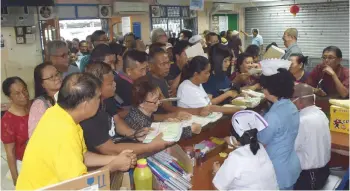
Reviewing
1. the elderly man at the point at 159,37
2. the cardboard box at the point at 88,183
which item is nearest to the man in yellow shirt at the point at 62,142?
the cardboard box at the point at 88,183

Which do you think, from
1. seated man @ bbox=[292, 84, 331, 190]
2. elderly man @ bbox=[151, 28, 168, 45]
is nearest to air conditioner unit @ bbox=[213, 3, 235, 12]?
elderly man @ bbox=[151, 28, 168, 45]

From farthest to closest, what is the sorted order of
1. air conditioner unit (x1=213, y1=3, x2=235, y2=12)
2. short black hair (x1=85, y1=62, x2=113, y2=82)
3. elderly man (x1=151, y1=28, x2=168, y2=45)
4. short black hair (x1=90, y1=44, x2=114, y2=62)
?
air conditioner unit (x1=213, y1=3, x2=235, y2=12) → elderly man (x1=151, y1=28, x2=168, y2=45) → short black hair (x1=90, y1=44, x2=114, y2=62) → short black hair (x1=85, y1=62, x2=113, y2=82)

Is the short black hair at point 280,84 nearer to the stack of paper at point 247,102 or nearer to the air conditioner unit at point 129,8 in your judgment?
the stack of paper at point 247,102

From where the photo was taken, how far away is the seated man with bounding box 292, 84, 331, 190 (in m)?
2.60

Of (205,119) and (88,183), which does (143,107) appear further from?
(88,183)

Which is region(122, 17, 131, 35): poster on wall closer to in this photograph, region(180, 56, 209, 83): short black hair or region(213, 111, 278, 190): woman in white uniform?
region(180, 56, 209, 83): short black hair

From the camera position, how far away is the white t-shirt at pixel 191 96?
9.89ft

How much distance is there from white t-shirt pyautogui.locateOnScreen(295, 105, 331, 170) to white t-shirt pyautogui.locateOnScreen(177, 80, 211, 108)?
87cm

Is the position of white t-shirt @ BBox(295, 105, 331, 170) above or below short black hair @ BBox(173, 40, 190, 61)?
below

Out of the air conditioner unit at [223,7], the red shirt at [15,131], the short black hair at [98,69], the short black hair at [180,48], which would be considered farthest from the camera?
the air conditioner unit at [223,7]

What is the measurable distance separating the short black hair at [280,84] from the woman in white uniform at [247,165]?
0.38m

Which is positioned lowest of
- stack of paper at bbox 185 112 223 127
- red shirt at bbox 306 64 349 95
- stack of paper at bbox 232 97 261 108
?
stack of paper at bbox 185 112 223 127

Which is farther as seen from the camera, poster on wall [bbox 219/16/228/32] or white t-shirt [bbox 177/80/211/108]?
poster on wall [bbox 219/16/228/32]

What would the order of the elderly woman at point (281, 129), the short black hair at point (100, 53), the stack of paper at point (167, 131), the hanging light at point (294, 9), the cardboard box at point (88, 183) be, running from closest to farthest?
the cardboard box at point (88, 183)
the stack of paper at point (167, 131)
the elderly woman at point (281, 129)
the short black hair at point (100, 53)
the hanging light at point (294, 9)
